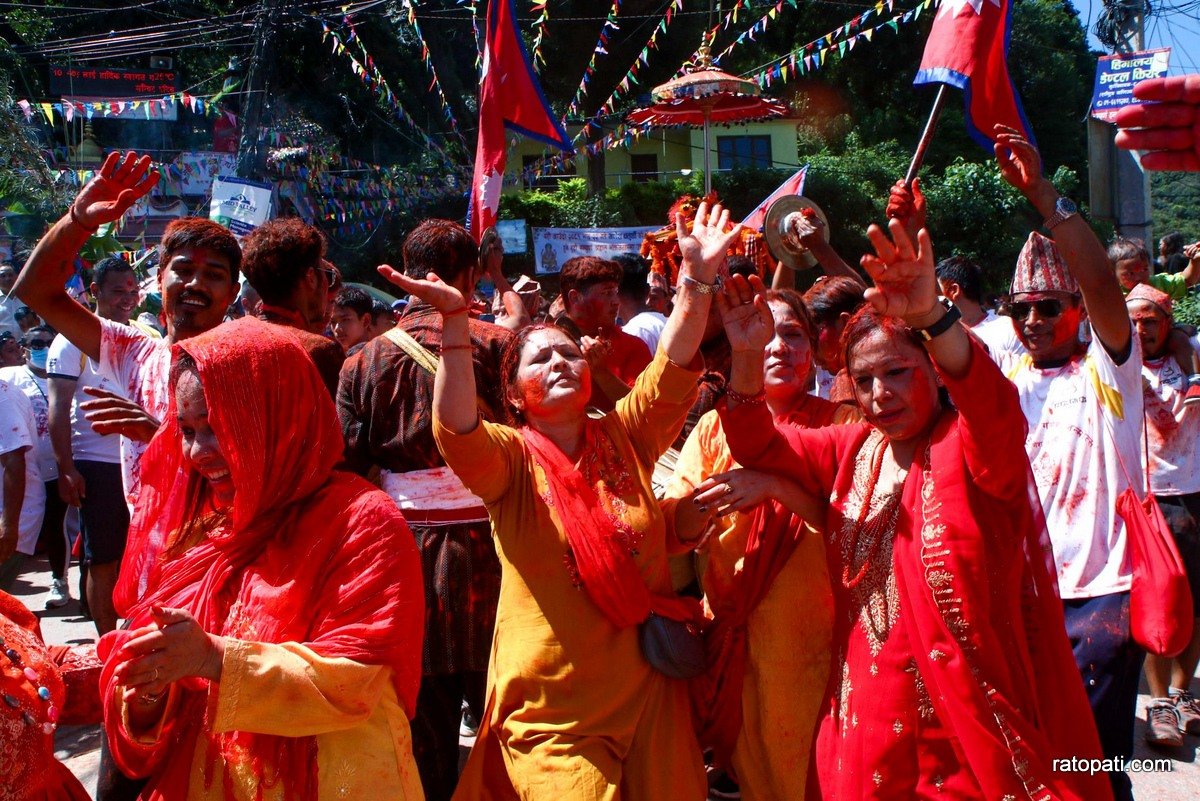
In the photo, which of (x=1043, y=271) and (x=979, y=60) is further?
(x=979, y=60)

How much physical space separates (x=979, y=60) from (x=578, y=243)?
1393 centimetres

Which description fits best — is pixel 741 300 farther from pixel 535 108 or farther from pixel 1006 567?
pixel 535 108

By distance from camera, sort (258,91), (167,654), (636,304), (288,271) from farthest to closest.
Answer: (258,91), (636,304), (288,271), (167,654)

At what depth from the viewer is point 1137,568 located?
3.37 meters

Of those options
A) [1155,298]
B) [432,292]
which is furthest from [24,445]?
[1155,298]

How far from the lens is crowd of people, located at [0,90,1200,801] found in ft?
8.16

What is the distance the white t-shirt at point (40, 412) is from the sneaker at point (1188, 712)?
635 centimetres

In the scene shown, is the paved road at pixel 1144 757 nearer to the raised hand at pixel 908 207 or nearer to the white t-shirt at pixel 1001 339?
the white t-shirt at pixel 1001 339

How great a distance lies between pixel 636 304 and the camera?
6559mm

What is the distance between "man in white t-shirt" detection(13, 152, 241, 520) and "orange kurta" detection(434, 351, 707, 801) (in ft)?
4.22

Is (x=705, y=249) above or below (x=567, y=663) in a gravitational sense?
above

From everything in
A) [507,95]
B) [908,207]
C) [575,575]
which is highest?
[507,95]

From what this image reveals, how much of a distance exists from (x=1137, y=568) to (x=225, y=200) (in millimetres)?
8724

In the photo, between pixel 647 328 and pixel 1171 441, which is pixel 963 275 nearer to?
pixel 1171 441
